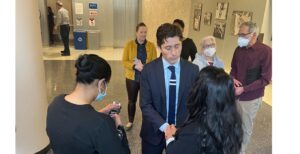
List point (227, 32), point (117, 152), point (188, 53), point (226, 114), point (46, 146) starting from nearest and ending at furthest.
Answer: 1. point (226, 114)
2. point (117, 152)
3. point (46, 146)
4. point (188, 53)
5. point (227, 32)

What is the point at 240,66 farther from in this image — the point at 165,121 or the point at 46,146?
the point at 46,146

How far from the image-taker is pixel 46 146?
3209 millimetres

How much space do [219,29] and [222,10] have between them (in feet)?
1.74

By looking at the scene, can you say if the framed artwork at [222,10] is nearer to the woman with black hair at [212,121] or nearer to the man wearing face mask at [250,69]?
the man wearing face mask at [250,69]

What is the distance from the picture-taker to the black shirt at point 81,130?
1.35 m

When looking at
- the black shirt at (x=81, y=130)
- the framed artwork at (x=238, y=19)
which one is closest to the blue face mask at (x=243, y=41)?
the black shirt at (x=81, y=130)

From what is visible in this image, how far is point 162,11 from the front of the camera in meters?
10.5

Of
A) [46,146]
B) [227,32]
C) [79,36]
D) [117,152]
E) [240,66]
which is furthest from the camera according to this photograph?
[79,36]

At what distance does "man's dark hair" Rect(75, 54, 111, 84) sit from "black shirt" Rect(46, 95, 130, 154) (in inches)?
5.8

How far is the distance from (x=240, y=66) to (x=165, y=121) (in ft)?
4.54

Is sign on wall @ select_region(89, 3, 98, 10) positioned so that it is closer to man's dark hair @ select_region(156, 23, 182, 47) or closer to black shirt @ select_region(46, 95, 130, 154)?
man's dark hair @ select_region(156, 23, 182, 47)
